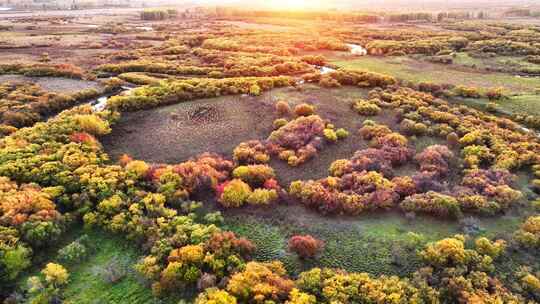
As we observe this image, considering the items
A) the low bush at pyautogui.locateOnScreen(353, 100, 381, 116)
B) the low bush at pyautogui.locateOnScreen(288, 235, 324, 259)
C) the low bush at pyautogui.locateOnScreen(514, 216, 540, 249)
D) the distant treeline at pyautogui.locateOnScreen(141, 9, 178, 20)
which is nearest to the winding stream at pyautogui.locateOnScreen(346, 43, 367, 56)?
the low bush at pyautogui.locateOnScreen(353, 100, 381, 116)

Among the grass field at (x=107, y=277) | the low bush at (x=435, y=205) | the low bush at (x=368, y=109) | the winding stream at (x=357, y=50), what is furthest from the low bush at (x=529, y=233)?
the winding stream at (x=357, y=50)

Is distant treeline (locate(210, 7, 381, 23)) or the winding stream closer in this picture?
the winding stream

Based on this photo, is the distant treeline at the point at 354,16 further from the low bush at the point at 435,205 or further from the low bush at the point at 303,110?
the low bush at the point at 435,205

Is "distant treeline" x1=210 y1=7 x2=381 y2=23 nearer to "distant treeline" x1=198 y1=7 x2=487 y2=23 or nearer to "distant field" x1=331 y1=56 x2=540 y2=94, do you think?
"distant treeline" x1=198 y1=7 x2=487 y2=23

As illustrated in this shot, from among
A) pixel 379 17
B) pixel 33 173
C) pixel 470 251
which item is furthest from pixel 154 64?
pixel 379 17

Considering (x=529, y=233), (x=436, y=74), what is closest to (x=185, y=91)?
(x=529, y=233)

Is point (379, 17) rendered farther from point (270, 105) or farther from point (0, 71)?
point (0, 71)

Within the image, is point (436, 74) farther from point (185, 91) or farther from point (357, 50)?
point (185, 91)

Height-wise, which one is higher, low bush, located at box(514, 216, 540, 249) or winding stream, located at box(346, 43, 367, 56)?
winding stream, located at box(346, 43, 367, 56)

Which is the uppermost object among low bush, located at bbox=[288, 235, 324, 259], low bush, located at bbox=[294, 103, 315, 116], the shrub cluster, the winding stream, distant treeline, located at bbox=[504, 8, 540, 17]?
distant treeline, located at bbox=[504, 8, 540, 17]
